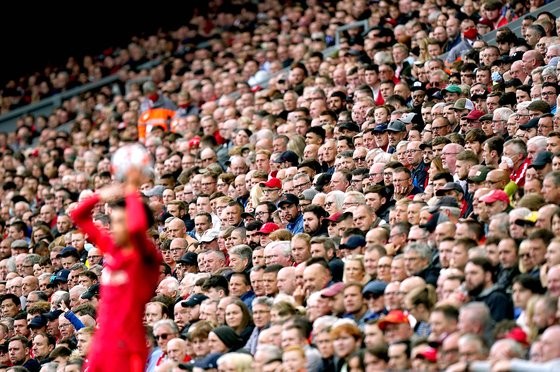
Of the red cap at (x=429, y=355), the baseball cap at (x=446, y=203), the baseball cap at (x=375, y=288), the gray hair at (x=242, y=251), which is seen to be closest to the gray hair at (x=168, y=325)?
the gray hair at (x=242, y=251)

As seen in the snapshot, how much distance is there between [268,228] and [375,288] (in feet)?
9.15

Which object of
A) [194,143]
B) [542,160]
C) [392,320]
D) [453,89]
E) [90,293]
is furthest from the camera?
[194,143]

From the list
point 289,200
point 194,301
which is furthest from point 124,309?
point 289,200

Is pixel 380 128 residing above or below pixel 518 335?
above

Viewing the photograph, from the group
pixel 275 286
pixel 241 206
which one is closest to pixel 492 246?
pixel 275 286

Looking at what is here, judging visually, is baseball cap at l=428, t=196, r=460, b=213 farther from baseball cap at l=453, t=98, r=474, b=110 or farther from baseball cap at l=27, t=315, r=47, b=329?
baseball cap at l=27, t=315, r=47, b=329

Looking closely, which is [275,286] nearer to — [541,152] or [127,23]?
[541,152]

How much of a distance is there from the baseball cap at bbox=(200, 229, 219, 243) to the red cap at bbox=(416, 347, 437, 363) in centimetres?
493

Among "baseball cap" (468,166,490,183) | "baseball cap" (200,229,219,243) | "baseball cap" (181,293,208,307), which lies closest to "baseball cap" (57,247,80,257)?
"baseball cap" (200,229,219,243)

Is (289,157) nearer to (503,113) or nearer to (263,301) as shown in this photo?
(503,113)

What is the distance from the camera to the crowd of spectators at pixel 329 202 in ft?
32.4

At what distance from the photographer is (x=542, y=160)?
1135cm

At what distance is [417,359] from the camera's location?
9.09 meters

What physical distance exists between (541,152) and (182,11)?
49.6ft
